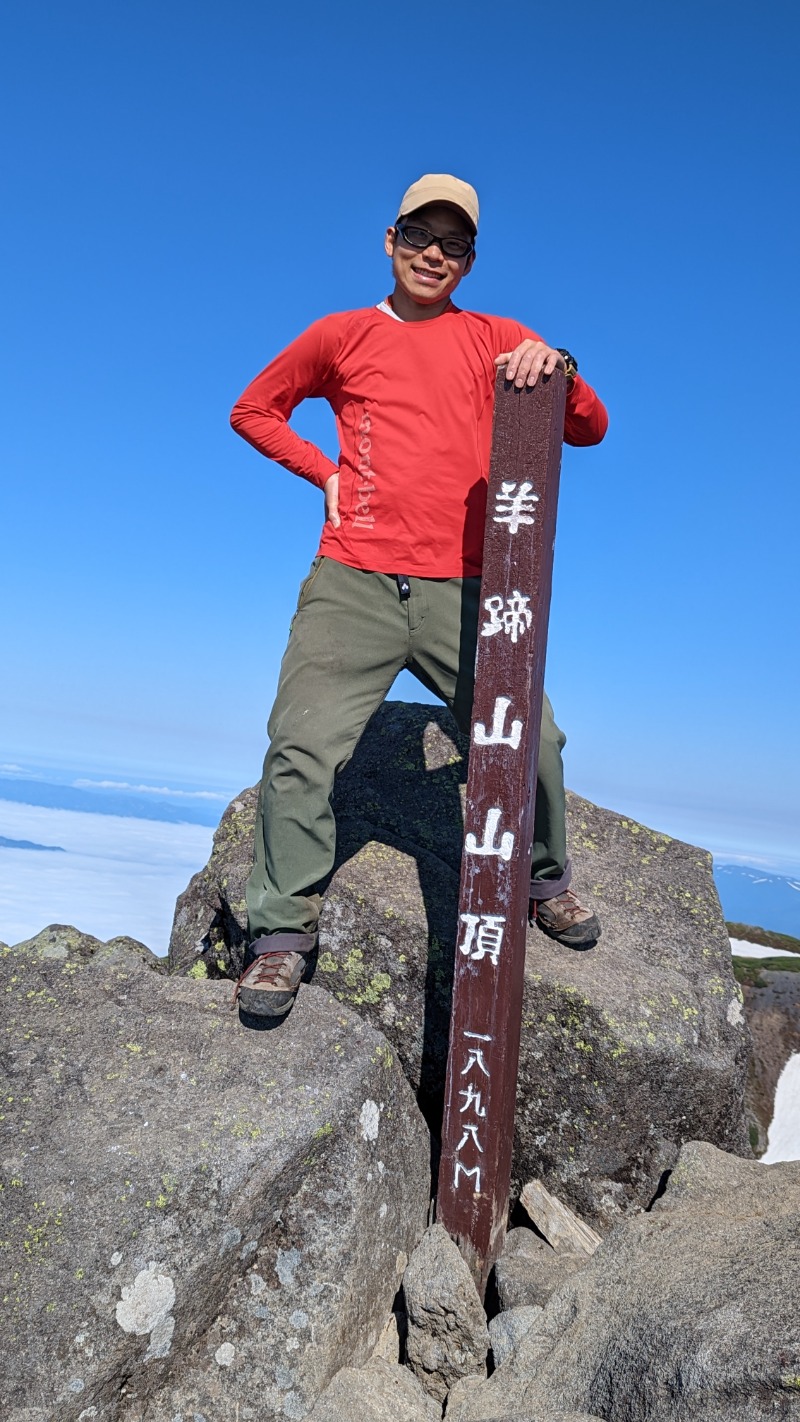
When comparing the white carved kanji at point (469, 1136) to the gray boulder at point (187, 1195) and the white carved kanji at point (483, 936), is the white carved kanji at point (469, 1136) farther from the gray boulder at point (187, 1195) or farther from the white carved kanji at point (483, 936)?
the white carved kanji at point (483, 936)

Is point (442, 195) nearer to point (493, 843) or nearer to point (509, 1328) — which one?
point (493, 843)

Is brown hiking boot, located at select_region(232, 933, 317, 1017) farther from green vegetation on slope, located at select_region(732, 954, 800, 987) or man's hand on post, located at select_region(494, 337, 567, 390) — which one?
green vegetation on slope, located at select_region(732, 954, 800, 987)

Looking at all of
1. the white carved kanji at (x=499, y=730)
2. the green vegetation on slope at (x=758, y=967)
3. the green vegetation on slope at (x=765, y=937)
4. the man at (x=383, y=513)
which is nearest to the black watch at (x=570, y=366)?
the man at (x=383, y=513)

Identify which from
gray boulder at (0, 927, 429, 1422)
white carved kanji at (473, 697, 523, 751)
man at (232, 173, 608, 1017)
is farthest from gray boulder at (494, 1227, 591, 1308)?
white carved kanji at (473, 697, 523, 751)

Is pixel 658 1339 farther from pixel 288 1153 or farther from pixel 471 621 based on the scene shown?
pixel 471 621

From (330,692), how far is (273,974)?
1714 millimetres

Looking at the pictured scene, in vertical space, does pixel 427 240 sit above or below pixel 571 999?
above

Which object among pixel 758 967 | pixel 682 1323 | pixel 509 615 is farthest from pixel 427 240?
pixel 758 967

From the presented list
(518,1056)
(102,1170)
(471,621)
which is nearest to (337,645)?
(471,621)

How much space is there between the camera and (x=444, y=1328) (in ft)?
16.3

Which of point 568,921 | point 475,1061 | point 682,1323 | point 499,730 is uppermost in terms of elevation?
point 499,730

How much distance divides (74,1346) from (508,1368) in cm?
192

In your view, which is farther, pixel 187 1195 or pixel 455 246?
pixel 455 246

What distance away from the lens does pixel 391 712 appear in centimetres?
949
